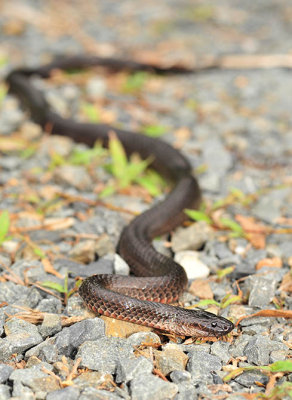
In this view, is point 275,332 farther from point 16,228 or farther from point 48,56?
point 48,56

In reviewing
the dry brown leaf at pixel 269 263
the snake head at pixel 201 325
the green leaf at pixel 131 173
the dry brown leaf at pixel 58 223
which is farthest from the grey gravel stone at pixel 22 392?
the green leaf at pixel 131 173

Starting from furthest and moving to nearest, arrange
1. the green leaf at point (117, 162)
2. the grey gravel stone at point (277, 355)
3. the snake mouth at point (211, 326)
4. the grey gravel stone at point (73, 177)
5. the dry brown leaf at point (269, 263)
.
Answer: the green leaf at point (117, 162) → the grey gravel stone at point (73, 177) → the dry brown leaf at point (269, 263) → the snake mouth at point (211, 326) → the grey gravel stone at point (277, 355)

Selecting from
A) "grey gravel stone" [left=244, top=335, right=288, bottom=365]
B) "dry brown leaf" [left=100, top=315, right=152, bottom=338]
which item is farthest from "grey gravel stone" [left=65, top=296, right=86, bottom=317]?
"grey gravel stone" [left=244, top=335, right=288, bottom=365]

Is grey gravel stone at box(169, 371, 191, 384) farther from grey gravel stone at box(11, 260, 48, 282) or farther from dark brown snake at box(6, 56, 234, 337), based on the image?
grey gravel stone at box(11, 260, 48, 282)

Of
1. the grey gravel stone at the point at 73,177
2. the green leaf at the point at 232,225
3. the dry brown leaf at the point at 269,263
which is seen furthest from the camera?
the grey gravel stone at the point at 73,177

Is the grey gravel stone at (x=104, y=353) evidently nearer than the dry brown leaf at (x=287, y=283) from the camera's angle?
Yes

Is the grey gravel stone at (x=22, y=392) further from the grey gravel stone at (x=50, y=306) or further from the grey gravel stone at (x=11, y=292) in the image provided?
the grey gravel stone at (x=11, y=292)

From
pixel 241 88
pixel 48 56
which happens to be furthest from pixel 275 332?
pixel 48 56
